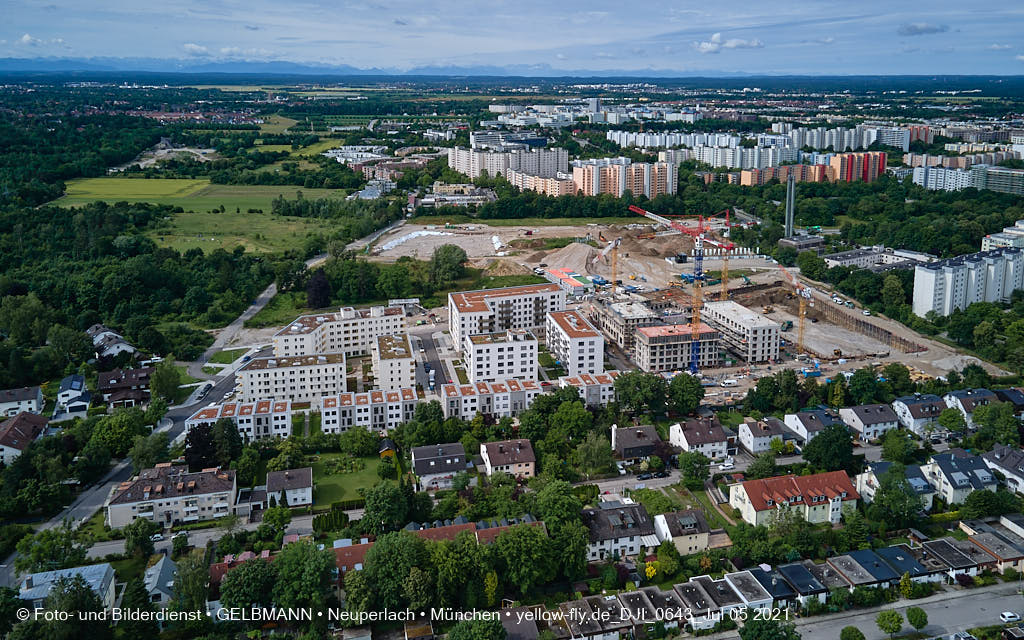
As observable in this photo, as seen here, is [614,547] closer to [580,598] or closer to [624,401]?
[580,598]

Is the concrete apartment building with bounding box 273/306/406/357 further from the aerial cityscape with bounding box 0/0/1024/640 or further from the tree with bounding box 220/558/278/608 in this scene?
the tree with bounding box 220/558/278/608

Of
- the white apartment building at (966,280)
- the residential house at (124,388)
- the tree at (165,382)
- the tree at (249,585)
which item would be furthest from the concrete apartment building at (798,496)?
the residential house at (124,388)

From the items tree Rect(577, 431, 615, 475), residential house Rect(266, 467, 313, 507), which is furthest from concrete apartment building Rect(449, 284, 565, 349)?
residential house Rect(266, 467, 313, 507)

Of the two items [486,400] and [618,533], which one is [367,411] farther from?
[618,533]

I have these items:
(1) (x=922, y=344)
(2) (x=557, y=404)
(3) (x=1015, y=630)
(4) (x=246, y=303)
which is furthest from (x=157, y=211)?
(3) (x=1015, y=630)

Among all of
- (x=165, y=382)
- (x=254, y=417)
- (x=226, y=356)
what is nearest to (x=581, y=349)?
(x=254, y=417)

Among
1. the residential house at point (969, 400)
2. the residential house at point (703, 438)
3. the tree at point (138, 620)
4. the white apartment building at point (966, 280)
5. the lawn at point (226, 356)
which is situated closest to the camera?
the tree at point (138, 620)

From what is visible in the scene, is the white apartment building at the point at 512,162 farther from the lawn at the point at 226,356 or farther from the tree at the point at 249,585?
the tree at the point at 249,585
